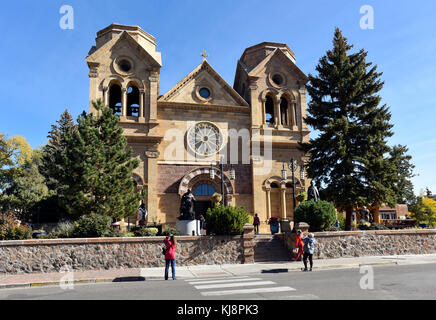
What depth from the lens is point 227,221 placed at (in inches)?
649

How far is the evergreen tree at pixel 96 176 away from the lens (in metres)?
18.8

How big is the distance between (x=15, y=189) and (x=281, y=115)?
107ft

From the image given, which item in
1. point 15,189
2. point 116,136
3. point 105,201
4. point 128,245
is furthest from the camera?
point 15,189

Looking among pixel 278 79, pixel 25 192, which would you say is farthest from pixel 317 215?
pixel 25 192

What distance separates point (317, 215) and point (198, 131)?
14.1m

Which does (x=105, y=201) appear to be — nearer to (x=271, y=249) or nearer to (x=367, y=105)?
(x=271, y=249)

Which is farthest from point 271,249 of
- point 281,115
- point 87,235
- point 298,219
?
point 281,115

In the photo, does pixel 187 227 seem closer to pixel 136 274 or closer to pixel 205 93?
pixel 136 274

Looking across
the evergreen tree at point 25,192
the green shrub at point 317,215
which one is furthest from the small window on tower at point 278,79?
the evergreen tree at point 25,192

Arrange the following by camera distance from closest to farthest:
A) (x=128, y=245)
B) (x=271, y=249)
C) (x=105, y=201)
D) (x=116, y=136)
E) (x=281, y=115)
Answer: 1. (x=128, y=245)
2. (x=271, y=249)
3. (x=105, y=201)
4. (x=116, y=136)
5. (x=281, y=115)

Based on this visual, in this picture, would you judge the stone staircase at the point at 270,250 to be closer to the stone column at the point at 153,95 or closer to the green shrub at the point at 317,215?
the green shrub at the point at 317,215

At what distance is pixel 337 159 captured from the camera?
900 inches

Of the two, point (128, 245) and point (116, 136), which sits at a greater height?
point (116, 136)
